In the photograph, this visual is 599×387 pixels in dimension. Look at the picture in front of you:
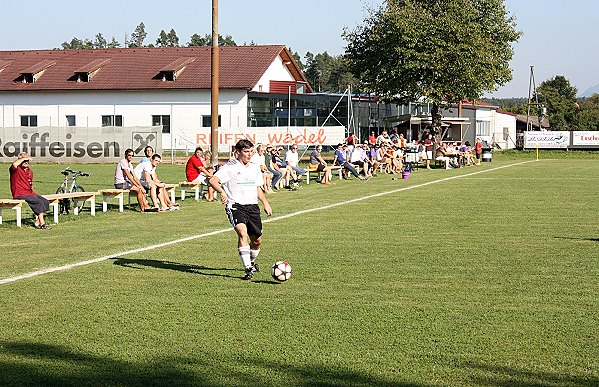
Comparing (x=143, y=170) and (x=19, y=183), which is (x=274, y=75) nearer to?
(x=143, y=170)

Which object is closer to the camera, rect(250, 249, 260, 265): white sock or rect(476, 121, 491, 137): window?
rect(250, 249, 260, 265): white sock

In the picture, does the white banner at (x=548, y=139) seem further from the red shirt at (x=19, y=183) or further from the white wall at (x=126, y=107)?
the red shirt at (x=19, y=183)

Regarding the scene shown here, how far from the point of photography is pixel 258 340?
25.7 ft

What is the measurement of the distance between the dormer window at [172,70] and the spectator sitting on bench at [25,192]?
49.5 metres

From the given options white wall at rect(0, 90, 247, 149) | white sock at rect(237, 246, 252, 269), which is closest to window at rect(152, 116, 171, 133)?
white wall at rect(0, 90, 247, 149)

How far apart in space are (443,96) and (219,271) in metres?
45.2

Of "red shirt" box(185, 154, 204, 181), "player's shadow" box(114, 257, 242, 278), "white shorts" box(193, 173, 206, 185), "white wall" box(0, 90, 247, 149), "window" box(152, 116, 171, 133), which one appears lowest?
"player's shadow" box(114, 257, 242, 278)

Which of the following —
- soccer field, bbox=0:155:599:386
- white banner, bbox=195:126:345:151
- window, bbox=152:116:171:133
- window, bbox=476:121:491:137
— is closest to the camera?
soccer field, bbox=0:155:599:386

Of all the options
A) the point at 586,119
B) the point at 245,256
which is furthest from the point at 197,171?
the point at 586,119

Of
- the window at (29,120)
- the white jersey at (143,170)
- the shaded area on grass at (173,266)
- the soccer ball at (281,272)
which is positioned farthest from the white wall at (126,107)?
the soccer ball at (281,272)

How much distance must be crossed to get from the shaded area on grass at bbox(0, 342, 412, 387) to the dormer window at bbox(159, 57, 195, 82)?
60831 millimetres

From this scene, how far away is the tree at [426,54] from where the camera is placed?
5275cm

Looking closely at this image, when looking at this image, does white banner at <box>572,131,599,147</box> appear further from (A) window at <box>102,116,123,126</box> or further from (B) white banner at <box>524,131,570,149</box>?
(A) window at <box>102,116,123,126</box>

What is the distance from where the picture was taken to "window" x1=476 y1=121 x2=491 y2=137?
3646 inches
